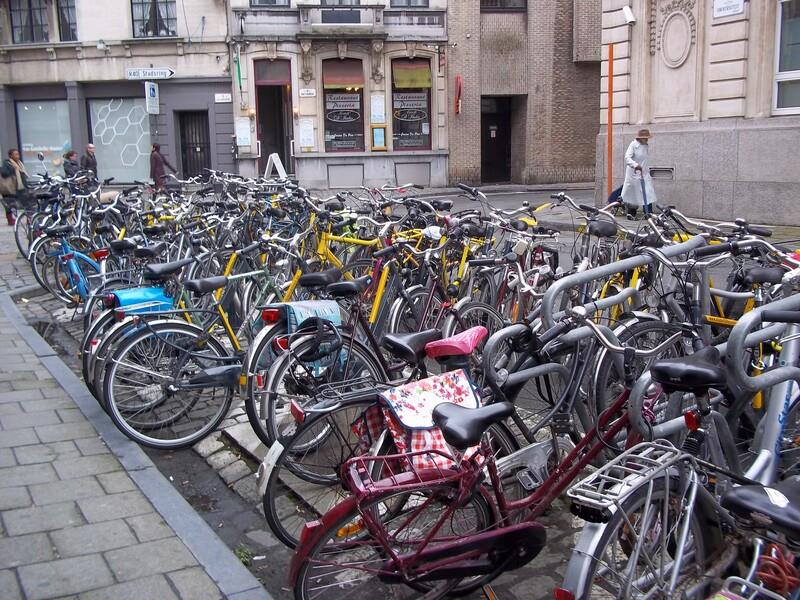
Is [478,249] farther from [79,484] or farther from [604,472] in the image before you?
[604,472]

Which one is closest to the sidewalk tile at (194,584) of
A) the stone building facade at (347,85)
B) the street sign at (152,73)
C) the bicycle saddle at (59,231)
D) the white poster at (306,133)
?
the bicycle saddle at (59,231)

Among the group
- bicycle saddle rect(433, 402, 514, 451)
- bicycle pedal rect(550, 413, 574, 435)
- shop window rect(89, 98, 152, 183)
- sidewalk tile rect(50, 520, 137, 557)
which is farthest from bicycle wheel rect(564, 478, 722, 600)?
shop window rect(89, 98, 152, 183)

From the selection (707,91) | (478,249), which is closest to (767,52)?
(707,91)

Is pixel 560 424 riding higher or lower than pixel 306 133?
lower

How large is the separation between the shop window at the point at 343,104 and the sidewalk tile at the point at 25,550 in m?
23.3

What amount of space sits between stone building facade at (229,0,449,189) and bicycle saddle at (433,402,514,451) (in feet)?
77.3

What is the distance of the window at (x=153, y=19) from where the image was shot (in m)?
26.5

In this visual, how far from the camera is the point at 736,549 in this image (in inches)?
101

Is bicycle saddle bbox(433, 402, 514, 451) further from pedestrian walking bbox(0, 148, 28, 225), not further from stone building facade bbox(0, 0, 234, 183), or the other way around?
stone building facade bbox(0, 0, 234, 183)

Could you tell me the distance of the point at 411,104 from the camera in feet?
87.8

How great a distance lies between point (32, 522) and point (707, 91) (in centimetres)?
1389

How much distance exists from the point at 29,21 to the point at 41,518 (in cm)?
2772

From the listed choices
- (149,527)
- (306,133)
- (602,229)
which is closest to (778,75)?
(602,229)

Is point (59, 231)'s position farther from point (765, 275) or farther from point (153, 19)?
point (153, 19)
